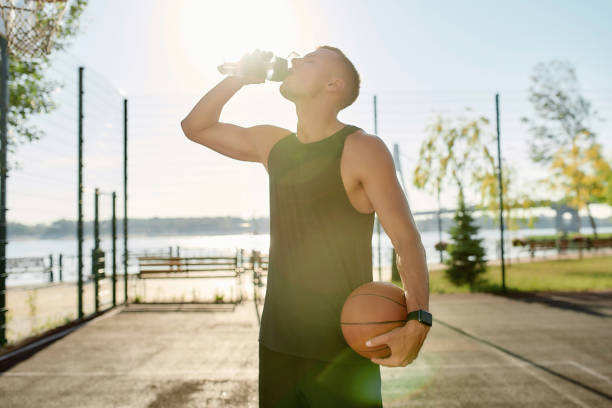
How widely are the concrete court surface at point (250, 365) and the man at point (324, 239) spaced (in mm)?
2790

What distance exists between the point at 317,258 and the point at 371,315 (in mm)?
300

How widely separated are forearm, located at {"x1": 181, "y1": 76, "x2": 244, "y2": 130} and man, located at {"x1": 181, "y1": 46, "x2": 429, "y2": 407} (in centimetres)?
12

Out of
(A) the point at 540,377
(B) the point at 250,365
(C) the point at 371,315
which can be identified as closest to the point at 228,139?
(C) the point at 371,315

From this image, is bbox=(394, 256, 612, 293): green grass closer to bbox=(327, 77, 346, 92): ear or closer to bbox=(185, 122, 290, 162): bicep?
bbox=(185, 122, 290, 162): bicep

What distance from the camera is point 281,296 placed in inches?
68.5

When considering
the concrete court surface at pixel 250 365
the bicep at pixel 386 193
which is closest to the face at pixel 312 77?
the bicep at pixel 386 193

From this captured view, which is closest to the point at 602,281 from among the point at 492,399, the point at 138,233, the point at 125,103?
the point at 492,399

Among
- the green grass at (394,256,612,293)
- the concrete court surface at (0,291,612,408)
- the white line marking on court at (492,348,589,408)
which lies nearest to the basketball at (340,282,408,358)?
the concrete court surface at (0,291,612,408)

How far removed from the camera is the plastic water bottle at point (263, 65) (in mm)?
1786

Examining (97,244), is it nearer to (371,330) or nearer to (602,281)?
(371,330)

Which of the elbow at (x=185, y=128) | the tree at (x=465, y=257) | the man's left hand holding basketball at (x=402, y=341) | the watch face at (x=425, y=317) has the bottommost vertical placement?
the tree at (x=465, y=257)

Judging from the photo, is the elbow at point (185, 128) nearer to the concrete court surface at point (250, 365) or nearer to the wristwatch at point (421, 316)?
the wristwatch at point (421, 316)

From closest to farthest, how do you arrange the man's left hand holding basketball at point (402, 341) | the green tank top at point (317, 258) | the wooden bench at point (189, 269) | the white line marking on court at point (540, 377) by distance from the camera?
1. the man's left hand holding basketball at point (402, 341)
2. the green tank top at point (317, 258)
3. the white line marking on court at point (540, 377)
4. the wooden bench at point (189, 269)

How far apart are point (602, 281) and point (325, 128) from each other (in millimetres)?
13842
